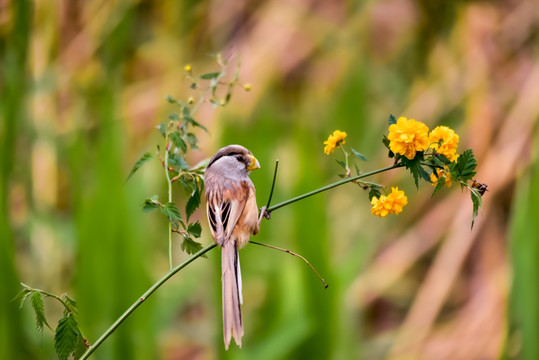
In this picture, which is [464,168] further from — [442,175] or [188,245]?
[188,245]

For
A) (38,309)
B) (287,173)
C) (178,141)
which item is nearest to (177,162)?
(178,141)

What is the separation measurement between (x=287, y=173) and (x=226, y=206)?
102cm

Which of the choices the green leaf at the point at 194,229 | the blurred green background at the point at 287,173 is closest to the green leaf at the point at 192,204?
the green leaf at the point at 194,229

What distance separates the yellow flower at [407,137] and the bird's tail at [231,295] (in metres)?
0.10

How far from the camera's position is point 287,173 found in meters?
1.46

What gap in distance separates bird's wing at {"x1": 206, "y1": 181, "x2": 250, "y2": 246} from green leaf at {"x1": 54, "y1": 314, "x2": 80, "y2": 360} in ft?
0.30

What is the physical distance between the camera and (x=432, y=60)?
175 cm

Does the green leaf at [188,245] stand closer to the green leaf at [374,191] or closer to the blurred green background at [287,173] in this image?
the green leaf at [374,191]

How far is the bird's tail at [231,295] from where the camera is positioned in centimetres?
34

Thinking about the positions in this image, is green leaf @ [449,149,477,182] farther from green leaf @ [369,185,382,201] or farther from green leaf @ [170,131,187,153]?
green leaf @ [170,131,187,153]

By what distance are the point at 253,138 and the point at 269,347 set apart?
0.34 meters

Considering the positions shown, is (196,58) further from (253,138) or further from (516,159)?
(516,159)

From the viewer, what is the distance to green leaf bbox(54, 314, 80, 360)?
395mm

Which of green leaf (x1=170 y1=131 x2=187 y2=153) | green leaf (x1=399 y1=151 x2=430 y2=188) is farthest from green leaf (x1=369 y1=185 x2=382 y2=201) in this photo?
green leaf (x1=170 y1=131 x2=187 y2=153)
